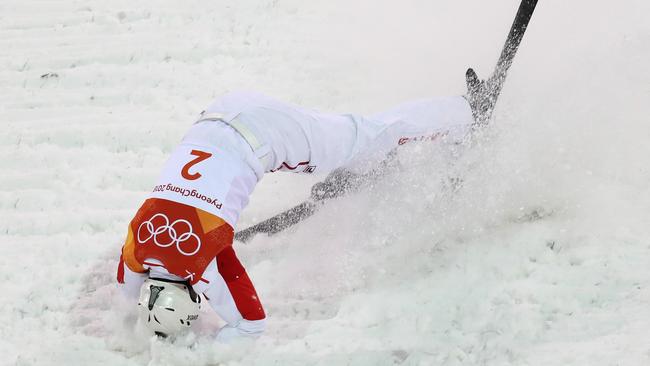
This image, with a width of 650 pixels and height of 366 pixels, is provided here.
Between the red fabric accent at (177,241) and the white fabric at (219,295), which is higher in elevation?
the red fabric accent at (177,241)

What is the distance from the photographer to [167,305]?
10.9ft

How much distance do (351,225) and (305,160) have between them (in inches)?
24.8

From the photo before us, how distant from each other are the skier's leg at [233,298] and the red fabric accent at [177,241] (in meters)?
0.10

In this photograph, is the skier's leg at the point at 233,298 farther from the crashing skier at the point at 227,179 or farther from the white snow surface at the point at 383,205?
the white snow surface at the point at 383,205

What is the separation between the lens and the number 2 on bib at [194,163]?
353 cm

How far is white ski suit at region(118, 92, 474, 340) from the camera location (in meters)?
3.51

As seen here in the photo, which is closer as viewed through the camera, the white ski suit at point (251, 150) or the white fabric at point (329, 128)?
the white ski suit at point (251, 150)

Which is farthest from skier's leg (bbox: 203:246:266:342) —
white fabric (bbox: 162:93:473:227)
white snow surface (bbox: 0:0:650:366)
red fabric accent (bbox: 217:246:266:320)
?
white fabric (bbox: 162:93:473:227)

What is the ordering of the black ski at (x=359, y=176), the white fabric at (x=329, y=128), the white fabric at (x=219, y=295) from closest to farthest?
the white fabric at (x=219, y=295), the white fabric at (x=329, y=128), the black ski at (x=359, y=176)

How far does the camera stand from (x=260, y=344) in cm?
364

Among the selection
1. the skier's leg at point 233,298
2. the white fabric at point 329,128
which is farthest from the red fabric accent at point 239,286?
the white fabric at point 329,128

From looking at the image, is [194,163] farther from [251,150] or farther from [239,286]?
[239,286]

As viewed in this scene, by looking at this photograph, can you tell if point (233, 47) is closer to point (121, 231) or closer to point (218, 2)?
point (218, 2)

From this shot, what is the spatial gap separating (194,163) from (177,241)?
0.43 meters
